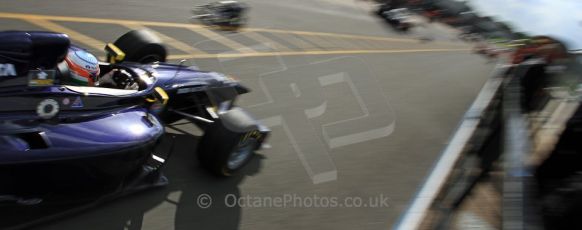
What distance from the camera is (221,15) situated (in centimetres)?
1026

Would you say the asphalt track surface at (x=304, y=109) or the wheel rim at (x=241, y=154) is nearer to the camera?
the asphalt track surface at (x=304, y=109)

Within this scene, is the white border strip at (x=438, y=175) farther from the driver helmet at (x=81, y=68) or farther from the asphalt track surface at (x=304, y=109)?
the driver helmet at (x=81, y=68)

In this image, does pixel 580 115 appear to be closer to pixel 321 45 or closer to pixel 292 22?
pixel 321 45

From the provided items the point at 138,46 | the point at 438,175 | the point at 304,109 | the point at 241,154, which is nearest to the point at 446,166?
the point at 438,175

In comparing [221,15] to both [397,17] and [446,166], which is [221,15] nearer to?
[446,166]

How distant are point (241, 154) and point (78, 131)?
5.69 feet

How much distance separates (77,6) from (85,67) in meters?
4.78

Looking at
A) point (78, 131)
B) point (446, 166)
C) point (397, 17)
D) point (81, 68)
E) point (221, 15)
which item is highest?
point (81, 68)

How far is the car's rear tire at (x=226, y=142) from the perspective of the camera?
521 centimetres

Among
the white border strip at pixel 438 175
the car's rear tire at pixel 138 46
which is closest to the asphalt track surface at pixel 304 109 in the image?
the white border strip at pixel 438 175

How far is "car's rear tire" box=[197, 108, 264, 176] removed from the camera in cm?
521

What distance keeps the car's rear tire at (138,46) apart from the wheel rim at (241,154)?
1619 mm

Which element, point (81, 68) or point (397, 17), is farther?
point (397, 17)

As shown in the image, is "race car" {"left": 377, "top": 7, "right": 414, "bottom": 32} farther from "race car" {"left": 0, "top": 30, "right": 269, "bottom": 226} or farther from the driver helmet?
the driver helmet
